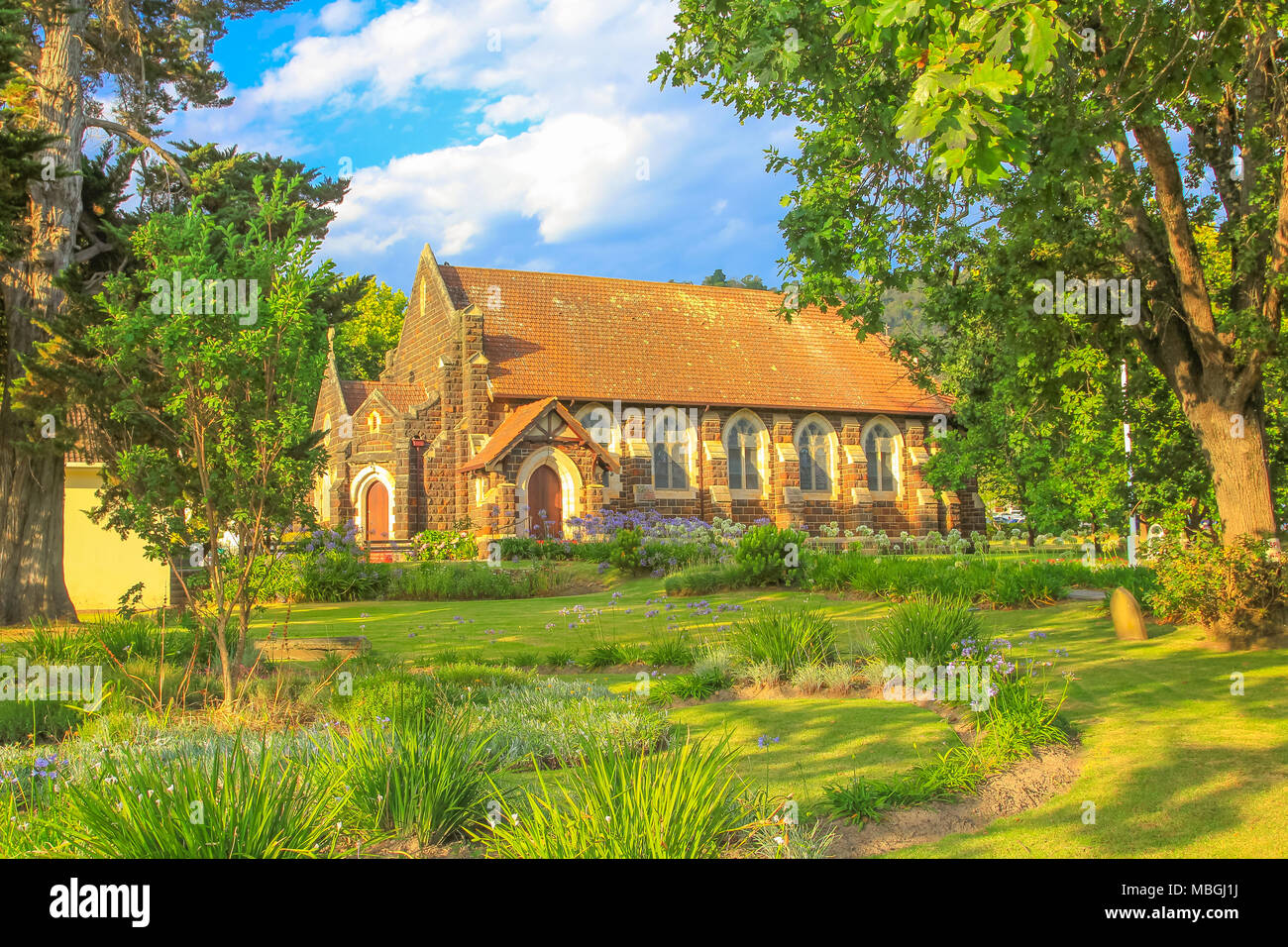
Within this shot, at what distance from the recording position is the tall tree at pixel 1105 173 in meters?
8.52

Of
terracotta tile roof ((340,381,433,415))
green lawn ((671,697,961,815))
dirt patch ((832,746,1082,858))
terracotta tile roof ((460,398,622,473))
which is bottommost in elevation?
dirt patch ((832,746,1082,858))

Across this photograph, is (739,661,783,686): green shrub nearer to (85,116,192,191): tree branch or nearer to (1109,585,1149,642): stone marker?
(1109,585,1149,642): stone marker

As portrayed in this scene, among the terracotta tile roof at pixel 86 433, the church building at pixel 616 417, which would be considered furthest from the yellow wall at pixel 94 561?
the church building at pixel 616 417

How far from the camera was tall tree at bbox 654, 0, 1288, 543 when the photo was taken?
8516mm

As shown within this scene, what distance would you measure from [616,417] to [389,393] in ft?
28.6

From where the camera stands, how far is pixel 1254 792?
5.82 metres

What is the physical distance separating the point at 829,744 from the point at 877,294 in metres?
6.73

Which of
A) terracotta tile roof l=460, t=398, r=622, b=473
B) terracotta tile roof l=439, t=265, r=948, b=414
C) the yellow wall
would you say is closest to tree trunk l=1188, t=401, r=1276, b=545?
the yellow wall

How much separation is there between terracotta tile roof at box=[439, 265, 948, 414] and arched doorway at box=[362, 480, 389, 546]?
625cm

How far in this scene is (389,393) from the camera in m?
35.0

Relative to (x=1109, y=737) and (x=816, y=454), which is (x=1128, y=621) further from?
(x=816, y=454)

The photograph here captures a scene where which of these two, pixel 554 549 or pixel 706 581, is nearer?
pixel 706 581

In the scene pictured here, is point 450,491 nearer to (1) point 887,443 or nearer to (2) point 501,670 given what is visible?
(1) point 887,443

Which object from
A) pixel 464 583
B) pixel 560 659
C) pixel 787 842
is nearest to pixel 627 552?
pixel 464 583
